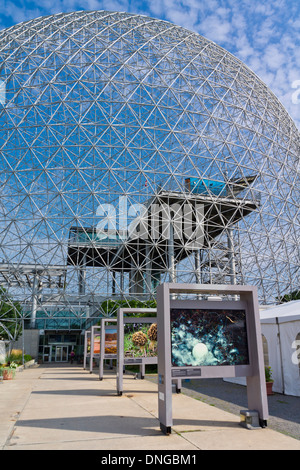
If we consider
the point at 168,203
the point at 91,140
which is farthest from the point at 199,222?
the point at 91,140

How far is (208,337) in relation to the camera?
6758 millimetres

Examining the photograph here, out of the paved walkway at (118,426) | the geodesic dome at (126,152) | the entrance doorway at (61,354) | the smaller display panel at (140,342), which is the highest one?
the geodesic dome at (126,152)

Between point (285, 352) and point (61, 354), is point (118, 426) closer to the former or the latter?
point (285, 352)

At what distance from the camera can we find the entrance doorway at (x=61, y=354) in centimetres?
3453

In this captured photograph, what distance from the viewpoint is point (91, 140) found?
26016mm

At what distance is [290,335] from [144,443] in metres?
6.75

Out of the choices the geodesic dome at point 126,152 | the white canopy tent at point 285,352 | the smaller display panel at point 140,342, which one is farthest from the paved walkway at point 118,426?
the geodesic dome at point 126,152

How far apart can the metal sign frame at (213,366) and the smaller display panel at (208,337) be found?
0.30 ft

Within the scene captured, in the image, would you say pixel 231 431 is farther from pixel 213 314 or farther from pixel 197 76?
pixel 197 76

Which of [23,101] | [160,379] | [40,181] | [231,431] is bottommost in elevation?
[231,431]

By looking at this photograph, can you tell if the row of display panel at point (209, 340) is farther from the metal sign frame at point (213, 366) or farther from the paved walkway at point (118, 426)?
the paved walkway at point (118, 426)

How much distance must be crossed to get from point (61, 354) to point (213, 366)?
30788mm

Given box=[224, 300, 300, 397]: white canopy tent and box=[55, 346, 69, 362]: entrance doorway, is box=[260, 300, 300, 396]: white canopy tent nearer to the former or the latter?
box=[224, 300, 300, 397]: white canopy tent

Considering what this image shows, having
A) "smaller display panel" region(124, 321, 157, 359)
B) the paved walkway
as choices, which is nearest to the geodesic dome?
"smaller display panel" region(124, 321, 157, 359)
